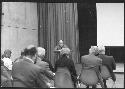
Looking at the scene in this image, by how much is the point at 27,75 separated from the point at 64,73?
2225 mm

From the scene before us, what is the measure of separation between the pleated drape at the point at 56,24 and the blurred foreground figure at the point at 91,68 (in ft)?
29.2

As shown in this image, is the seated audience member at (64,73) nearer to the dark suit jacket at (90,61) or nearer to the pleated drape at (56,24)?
the dark suit jacket at (90,61)

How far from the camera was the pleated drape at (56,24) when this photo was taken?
17031mm

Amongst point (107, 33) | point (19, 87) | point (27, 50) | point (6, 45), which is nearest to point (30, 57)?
point (27, 50)

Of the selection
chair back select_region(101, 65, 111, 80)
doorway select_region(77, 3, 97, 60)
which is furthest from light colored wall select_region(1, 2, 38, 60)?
chair back select_region(101, 65, 111, 80)

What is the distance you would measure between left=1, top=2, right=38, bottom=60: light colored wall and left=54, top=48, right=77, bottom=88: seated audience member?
20.5 ft

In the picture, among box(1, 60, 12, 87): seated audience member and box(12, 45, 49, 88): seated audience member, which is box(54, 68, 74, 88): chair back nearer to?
box(1, 60, 12, 87): seated audience member

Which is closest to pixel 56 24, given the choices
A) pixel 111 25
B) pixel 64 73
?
pixel 111 25

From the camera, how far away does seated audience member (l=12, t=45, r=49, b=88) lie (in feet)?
16.9

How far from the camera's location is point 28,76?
203 inches

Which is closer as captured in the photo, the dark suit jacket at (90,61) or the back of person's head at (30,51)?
the back of person's head at (30,51)

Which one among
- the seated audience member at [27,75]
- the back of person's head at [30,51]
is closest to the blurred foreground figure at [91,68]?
the back of person's head at [30,51]

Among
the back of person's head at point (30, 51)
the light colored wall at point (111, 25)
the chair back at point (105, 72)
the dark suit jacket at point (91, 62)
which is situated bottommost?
the chair back at point (105, 72)

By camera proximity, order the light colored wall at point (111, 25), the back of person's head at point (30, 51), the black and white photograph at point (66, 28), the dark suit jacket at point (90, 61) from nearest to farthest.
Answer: the back of person's head at point (30, 51) → the dark suit jacket at point (90, 61) → the black and white photograph at point (66, 28) → the light colored wall at point (111, 25)
